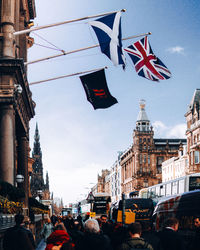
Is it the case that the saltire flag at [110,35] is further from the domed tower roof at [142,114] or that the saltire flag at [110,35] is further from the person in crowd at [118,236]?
the domed tower roof at [142,114]

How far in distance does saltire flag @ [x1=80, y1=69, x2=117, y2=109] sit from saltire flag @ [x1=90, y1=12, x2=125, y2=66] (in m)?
2.73

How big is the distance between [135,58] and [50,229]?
383 inches

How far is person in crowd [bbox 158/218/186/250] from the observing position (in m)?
7.77

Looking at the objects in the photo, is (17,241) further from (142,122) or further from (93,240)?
(142,122)

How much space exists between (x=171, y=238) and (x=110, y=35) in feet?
41.4

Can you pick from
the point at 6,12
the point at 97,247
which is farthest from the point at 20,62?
the point at 97,247

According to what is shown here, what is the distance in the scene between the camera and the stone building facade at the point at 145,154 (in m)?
147

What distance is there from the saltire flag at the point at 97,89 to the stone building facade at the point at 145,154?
12562cm

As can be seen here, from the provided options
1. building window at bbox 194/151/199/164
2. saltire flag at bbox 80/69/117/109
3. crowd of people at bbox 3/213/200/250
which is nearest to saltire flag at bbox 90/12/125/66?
saltire flag at bbox 80/69/117/109

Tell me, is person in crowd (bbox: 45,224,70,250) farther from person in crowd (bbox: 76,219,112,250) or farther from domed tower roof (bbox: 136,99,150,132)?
domed tower roof (bbox: 136,99,150,132)

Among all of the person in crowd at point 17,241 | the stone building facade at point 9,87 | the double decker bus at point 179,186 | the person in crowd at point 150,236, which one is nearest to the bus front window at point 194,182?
the double decker bus at point 179,186

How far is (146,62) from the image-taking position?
71.9 ft

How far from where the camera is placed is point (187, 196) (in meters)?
17.2

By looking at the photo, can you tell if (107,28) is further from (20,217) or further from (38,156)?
(38,156)
